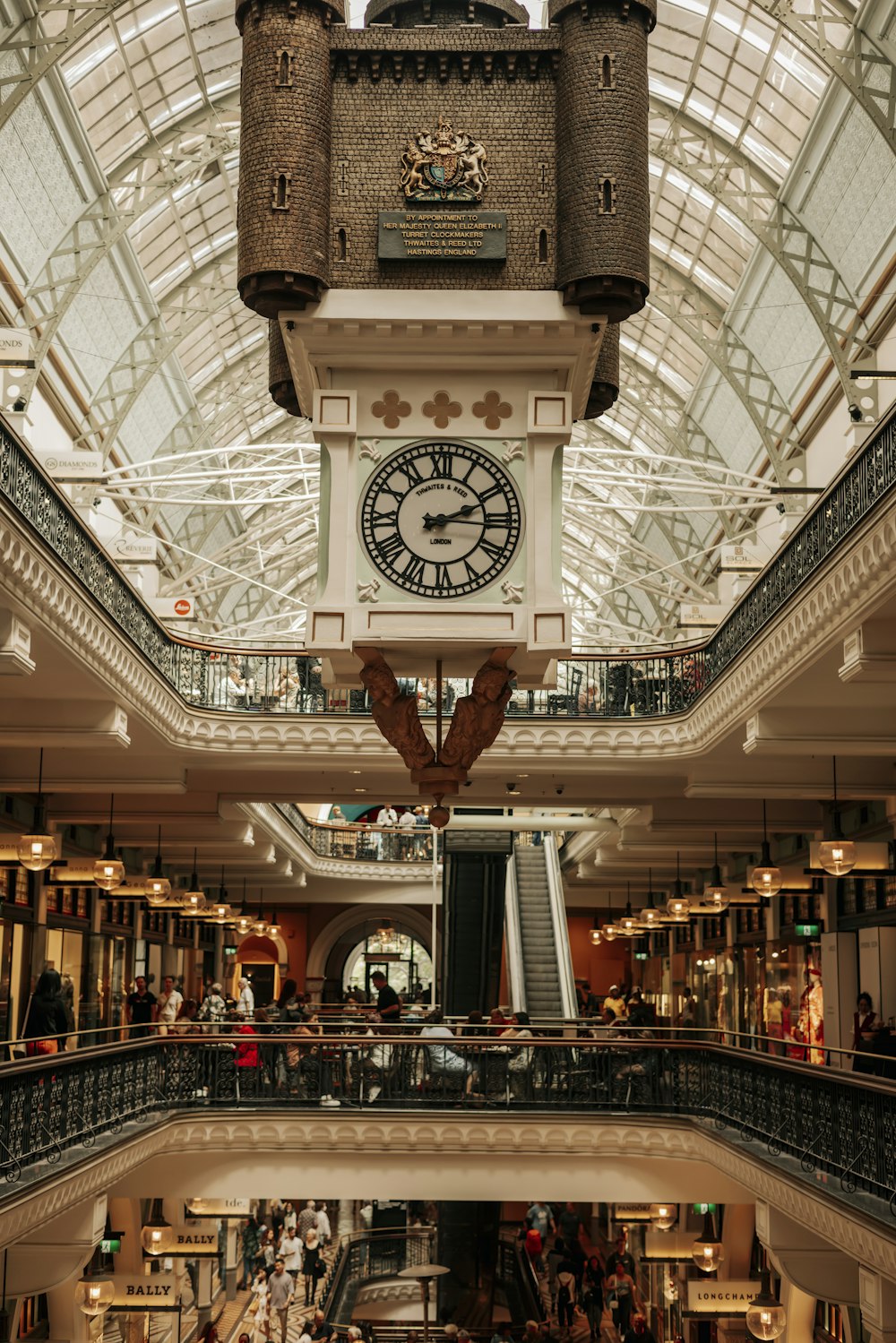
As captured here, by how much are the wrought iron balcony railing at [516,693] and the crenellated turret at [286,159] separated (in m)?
3.93

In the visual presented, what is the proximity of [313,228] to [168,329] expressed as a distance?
27380mm

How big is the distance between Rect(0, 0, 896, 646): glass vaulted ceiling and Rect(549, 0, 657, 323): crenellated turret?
13120 millimetres

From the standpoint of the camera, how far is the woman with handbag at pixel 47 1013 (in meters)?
16.3

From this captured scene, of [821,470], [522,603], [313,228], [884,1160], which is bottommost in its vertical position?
[884,1160]

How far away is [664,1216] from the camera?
24.7 meters

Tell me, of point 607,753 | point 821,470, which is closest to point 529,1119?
point 607,753

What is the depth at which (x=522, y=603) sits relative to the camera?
7.30 meters

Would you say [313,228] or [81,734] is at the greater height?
[313,228]

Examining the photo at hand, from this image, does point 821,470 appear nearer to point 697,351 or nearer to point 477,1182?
point 697,351

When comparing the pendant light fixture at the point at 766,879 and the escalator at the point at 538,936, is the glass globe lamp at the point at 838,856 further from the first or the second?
the escalator at the point at 538,936

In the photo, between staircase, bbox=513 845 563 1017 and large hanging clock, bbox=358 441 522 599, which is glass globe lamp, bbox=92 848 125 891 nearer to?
staircase, bbox=513 845 563 1017

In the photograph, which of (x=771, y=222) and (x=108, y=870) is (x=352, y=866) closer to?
(x=771, y=222)

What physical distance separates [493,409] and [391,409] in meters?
0.50

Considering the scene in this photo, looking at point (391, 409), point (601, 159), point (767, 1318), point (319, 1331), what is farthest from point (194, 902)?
point (601, 159)
